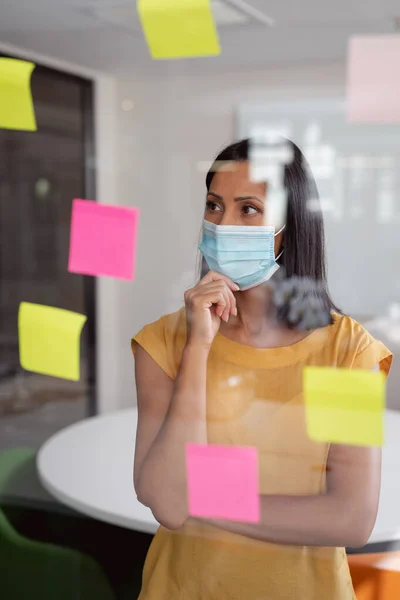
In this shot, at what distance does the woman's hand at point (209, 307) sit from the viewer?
83 cm

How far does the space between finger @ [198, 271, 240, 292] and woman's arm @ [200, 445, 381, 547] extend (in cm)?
24

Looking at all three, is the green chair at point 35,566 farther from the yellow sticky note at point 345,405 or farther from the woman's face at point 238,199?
the woman's face at point 238,199

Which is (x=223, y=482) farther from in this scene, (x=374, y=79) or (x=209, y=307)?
(x=374, y=79)

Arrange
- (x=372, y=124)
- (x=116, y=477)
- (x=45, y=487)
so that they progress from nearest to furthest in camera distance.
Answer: (x=372, y=124)
(x=116, y=477)
(x=45, y=487)

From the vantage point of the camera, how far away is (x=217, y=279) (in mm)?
840

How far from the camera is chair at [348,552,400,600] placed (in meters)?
0.86

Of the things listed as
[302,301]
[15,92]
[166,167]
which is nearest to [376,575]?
[302,301]

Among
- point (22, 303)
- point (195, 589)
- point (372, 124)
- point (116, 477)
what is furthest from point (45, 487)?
point (372, 124)

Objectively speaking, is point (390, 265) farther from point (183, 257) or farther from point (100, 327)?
point (100, 327)

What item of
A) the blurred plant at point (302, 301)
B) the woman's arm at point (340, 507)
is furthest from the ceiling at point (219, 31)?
the woman's arm at point (340, 507)

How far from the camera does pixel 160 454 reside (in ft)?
2.78

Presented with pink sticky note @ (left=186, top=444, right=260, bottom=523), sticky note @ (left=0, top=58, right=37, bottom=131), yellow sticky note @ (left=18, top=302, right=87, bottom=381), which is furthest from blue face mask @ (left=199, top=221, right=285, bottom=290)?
sticky note @ (left=0, top=58, right=37, bottom=131)

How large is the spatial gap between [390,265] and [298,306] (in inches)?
5.6

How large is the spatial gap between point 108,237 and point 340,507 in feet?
1.72
